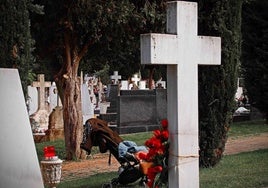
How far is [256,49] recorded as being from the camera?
16.1 m

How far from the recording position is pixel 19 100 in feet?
17.0

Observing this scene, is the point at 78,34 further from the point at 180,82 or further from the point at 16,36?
the point at 180,82

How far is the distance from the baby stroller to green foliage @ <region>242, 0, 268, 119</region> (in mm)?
7163

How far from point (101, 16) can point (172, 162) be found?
348 inches

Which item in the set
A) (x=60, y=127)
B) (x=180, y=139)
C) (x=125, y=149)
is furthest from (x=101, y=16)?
(x=180, y=139)

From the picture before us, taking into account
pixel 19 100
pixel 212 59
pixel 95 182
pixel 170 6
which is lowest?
pixel 95 182

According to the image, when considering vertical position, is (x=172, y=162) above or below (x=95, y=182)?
above

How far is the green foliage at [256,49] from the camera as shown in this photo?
16.0 metres

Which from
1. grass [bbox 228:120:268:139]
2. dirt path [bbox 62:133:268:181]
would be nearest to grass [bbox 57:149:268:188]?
dirt path [bbox 62:133:268:181]

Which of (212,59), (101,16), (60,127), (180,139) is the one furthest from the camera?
(60,127)

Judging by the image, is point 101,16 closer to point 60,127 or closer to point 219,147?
point 219,147

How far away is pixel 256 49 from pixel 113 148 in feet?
24.3

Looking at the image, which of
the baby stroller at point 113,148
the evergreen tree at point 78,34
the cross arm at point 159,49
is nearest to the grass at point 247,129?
the evergreen tree at point 78,34

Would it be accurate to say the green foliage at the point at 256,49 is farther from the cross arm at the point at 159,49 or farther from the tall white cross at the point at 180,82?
the cross arm at the point at 159,49
